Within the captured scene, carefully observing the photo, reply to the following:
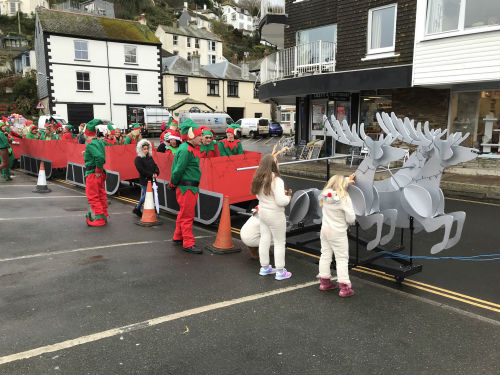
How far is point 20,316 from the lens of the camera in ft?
14.0

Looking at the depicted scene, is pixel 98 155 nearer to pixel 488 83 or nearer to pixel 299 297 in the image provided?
pixel 299 297

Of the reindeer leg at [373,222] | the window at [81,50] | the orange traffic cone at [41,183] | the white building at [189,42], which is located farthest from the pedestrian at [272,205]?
the white building at [189,42]

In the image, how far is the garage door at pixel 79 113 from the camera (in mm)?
37250

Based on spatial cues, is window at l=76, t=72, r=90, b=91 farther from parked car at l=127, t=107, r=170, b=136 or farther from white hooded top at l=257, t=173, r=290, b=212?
white hooded top at l=257, t=173, r=290, b=212

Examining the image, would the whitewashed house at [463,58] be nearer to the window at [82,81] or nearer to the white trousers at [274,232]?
the white trousers at [274,232]

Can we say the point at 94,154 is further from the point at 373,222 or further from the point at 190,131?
the point at 373,222

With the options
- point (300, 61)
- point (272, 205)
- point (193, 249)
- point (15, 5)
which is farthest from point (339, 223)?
point (15, 5)

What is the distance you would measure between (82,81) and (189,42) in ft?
108

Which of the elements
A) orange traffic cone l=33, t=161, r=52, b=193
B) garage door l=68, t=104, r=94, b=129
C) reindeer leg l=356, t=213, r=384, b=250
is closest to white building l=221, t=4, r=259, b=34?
garage door l=68, t=104, r=94, b=129

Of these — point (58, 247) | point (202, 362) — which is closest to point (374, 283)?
point (202, 362)

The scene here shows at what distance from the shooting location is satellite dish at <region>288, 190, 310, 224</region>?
233 inches

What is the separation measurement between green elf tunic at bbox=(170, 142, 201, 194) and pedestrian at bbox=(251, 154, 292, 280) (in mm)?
1596

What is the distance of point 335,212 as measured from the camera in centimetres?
473

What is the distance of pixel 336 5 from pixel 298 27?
2324 millimetres
